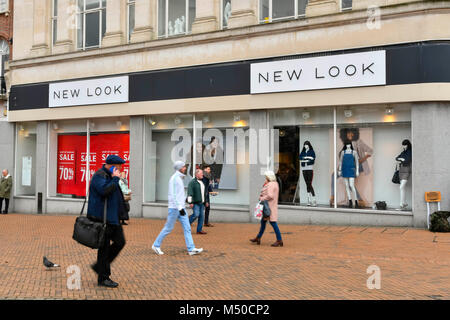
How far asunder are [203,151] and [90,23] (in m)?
7.90

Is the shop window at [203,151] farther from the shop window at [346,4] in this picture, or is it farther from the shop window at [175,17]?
the shop window at [346,4]

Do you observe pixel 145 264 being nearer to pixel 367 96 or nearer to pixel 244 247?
pixel 244 247

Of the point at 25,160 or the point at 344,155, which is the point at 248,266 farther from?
the point at 25,160

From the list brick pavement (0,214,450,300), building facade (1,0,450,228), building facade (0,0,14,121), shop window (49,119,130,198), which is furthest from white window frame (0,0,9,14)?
brick pavement (0,214,450,300)

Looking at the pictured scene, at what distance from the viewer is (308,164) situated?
1466 cm

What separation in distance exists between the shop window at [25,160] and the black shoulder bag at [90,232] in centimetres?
1560

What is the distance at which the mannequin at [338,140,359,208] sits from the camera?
1388 centimetres

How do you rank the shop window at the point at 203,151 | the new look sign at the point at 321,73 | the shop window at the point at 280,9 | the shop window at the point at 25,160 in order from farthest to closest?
1. the shop window at the point at 25,160
2. the shop window at the point at 203,151
3. the shop window at the point at 280,9
4. the new look sign at the point at 321,73

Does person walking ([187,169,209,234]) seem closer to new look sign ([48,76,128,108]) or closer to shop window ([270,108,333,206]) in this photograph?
shop window ([270,108,333,206])

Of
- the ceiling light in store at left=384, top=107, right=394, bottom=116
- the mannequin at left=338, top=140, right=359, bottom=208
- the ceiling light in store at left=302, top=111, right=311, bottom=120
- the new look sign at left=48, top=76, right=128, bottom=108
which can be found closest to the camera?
the ceiling light in store at left=384, top=107, right=394, bottom=116

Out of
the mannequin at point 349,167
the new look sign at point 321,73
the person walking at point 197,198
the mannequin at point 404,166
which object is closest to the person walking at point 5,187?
the person walking at point 197,198

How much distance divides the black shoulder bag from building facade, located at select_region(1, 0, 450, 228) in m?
8.65

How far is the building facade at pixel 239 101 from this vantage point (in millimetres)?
12727
